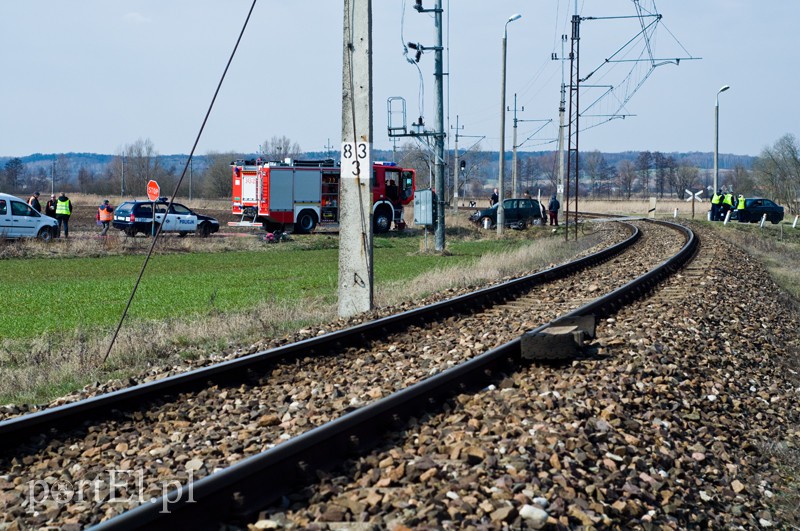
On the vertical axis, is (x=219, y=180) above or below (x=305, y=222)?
above

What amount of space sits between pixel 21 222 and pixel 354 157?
2178 centimetres

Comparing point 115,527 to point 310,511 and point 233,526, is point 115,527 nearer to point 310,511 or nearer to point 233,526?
point 233,526

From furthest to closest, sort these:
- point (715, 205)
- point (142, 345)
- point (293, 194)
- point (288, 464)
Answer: point (715, 205) → point (293, 194) → point (142, 345) → point (288, 464)

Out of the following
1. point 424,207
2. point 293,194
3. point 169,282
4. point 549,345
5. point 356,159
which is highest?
point 356,159

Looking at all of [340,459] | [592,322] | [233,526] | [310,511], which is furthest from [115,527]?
[592,322]

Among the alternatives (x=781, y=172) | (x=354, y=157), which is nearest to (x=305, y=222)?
(x=354, y=157)

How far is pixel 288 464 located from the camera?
203 inches

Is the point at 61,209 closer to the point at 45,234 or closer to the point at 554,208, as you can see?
the point at 45,234

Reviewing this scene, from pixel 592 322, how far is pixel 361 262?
4.87 metres

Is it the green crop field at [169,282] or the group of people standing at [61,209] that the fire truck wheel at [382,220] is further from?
the group of people standing at [61,209]

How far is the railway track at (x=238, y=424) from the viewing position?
490 cm

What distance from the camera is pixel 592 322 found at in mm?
9758

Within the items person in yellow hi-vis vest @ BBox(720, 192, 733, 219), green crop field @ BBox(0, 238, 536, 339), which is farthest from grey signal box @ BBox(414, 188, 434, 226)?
person in yellow hi-vis vest @ BBox(720, 192, 733, 219)

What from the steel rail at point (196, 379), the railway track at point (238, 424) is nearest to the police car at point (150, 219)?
the steel rail at point (196, 379)
